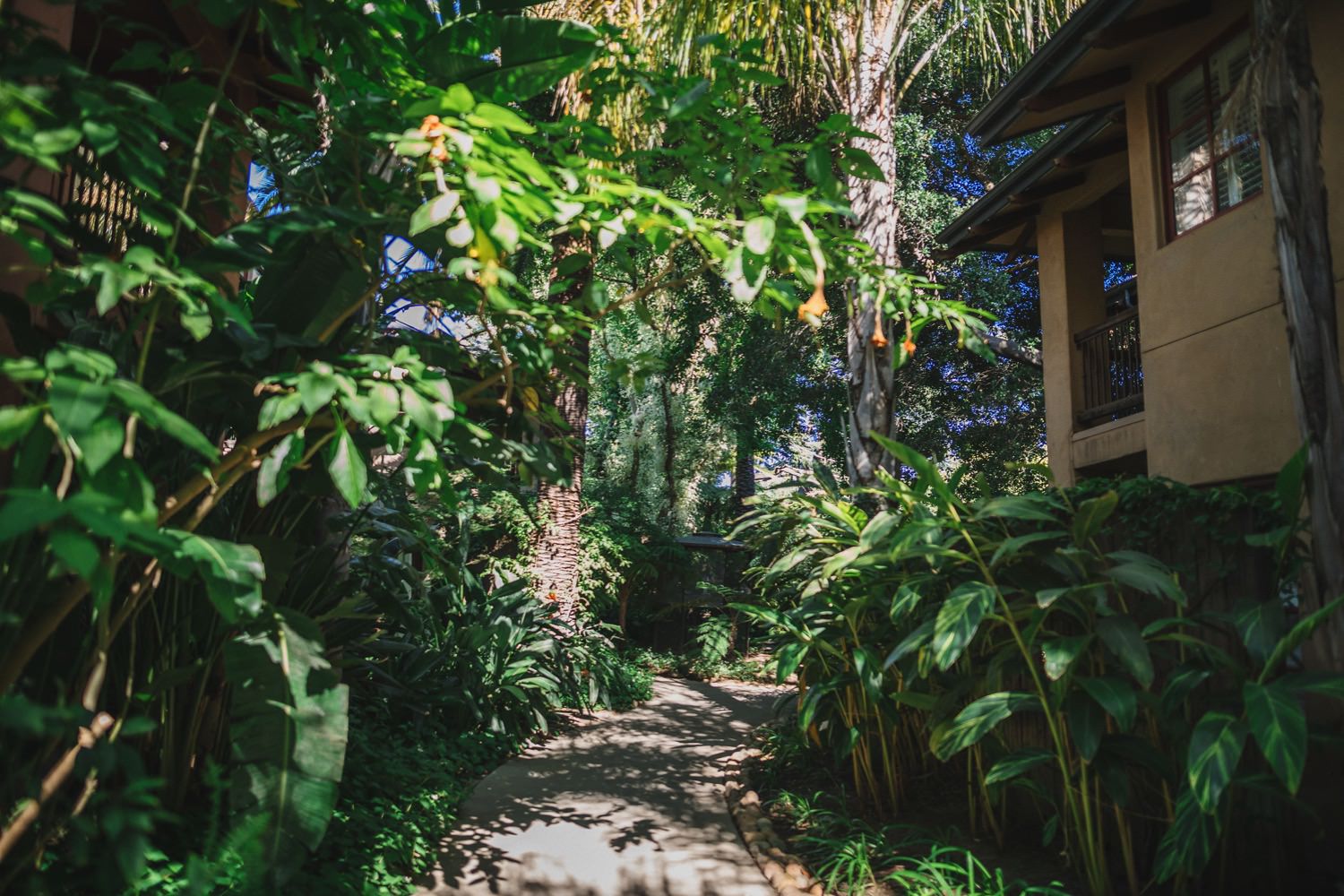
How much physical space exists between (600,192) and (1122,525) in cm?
339

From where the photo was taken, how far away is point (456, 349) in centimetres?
333

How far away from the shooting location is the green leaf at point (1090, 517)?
12.1 ft

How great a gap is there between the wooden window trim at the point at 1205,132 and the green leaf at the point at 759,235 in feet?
→ 19.4

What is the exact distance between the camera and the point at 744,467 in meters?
19.8

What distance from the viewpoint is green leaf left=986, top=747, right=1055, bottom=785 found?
3521 mm

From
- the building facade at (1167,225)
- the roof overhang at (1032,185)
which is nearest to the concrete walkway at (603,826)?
the building facade at (1167,225)

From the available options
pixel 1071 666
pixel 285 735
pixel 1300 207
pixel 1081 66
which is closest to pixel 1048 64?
pixel 1081 66

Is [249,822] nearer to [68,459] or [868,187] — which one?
[68,459]

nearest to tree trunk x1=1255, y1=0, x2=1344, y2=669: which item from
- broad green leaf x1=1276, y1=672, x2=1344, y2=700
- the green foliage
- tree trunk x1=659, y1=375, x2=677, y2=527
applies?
the green foliage

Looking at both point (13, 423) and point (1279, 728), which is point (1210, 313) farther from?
point (13, 423)

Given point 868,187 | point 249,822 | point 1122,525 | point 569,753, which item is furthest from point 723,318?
point 249,822

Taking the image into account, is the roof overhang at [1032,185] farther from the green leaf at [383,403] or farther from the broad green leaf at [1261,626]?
the green leaf at [383,403]

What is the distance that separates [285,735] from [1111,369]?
9741 millimetres

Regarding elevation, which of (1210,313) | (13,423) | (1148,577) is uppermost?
(1210,313)
